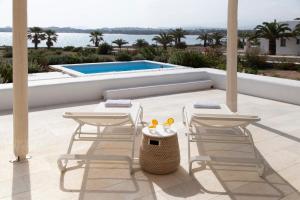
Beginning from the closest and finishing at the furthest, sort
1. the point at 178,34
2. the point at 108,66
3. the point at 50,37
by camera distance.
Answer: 1. the point at 108,66
2. the point at 178,34
3. the point at 50,37

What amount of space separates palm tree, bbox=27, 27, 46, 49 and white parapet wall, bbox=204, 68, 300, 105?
1203 inches

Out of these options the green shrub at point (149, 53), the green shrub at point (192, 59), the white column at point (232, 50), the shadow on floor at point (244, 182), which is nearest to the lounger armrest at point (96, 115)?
the shadow on floor at point (244, 182)

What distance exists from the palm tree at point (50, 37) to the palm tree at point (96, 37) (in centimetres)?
477

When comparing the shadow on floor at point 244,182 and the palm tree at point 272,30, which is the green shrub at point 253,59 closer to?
the palm tree at point 272,30

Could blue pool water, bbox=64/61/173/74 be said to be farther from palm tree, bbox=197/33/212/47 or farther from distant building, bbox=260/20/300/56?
palm tree, bbox=197/33/212/47

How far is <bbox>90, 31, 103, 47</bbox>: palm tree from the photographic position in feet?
128

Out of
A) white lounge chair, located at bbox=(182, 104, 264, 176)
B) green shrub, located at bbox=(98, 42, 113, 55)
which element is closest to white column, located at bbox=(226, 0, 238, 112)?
white lounge chair, located at bbox=(182, 104, 264, 176)

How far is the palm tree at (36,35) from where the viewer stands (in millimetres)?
34219

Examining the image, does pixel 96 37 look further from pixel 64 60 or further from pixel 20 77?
pixel 20 77

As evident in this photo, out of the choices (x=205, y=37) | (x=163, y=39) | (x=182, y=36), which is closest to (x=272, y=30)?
(x=182, y=36)

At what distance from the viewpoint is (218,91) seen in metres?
7.59

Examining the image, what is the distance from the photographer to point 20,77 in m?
3.39

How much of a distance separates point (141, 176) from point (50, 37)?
116 ft

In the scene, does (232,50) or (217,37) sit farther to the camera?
(217,37)
